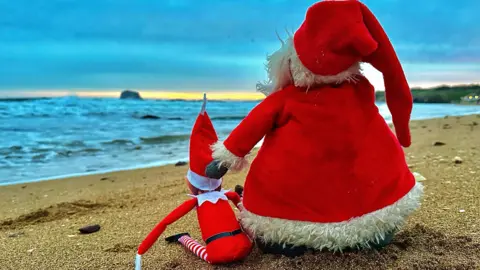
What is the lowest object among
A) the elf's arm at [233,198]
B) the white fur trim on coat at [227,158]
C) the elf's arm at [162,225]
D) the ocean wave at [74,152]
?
the ocean wave at [74,152]

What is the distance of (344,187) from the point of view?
177 cm

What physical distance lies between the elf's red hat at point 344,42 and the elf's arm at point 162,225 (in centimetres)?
86

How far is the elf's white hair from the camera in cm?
179

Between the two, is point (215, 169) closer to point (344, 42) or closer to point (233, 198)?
point (233, 198)

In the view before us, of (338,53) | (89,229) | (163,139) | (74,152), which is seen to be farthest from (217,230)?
(163,139)

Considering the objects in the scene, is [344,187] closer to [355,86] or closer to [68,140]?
[355,86]

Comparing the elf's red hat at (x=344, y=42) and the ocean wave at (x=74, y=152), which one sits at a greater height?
the elf's red hat at (x=344, y=42)

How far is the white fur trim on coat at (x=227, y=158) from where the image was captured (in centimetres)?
189

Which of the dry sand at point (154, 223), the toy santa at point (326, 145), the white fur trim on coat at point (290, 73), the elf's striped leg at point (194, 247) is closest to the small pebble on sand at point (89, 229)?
the dry sand at point (154, 223)

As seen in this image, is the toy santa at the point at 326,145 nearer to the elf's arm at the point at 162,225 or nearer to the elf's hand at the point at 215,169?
the elf's hand at the point at 215,169

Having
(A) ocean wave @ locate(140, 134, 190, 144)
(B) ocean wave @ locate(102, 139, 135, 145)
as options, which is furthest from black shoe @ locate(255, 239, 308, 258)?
(A) ocean wave @ locate(140, 134, 190, 144)

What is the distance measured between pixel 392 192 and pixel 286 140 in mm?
A: 517

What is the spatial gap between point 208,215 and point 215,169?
0.24 m

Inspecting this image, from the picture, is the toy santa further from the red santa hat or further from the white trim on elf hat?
the white trim on elf hat
